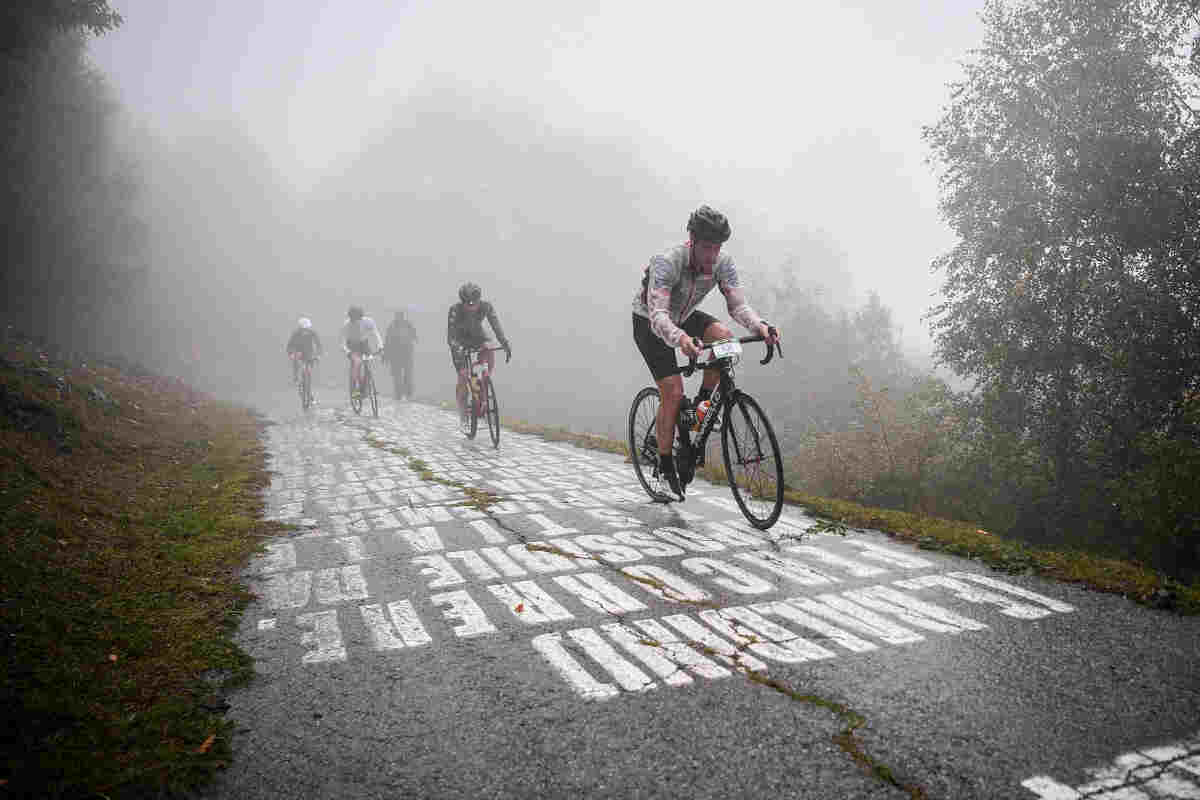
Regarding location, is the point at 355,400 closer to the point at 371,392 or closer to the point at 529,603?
the point at 371,392

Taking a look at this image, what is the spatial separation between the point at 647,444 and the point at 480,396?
16.1 ft

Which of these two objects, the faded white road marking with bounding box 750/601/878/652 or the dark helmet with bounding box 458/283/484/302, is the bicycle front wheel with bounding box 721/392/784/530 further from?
the dark helmet with bounding box 458/283/484/302

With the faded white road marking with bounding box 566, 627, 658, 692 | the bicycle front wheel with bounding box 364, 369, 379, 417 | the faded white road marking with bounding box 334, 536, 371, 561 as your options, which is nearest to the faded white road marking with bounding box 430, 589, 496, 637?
the faded white road marking with bounding box 566, 627, 658, 692

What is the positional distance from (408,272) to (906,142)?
404ft

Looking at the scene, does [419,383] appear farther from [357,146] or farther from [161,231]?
[357,146]

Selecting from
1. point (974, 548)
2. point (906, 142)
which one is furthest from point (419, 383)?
point (906, 142)

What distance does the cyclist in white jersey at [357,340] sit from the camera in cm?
1556

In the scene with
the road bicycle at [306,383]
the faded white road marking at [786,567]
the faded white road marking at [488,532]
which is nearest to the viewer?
the faded white road marking at [786,567]

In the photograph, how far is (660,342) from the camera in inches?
227

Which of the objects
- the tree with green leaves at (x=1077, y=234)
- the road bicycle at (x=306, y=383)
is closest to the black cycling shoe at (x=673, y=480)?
the tree with green leaves at (x=1077, y=234)

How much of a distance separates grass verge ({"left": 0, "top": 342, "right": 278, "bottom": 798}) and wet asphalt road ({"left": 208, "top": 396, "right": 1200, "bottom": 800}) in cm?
19

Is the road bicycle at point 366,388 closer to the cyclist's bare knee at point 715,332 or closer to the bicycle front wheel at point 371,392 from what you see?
the bicycle front wheel at point 371,392

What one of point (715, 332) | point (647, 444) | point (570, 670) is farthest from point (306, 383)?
point (570, 670)

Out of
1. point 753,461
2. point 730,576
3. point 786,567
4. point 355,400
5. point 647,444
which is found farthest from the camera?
point 355,400
